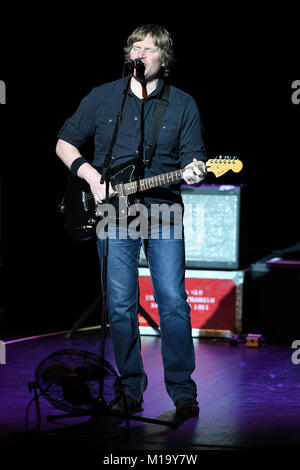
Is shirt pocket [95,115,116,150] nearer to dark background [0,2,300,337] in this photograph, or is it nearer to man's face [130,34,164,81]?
man's face [130,34,164,81]

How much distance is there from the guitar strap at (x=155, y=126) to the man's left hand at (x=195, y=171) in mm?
208

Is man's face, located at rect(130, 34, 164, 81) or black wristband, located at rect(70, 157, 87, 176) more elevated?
man's face, located at rect(130, 34, 164, 81)

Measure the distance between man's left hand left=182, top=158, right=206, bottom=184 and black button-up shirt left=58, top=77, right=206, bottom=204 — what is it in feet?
0.32

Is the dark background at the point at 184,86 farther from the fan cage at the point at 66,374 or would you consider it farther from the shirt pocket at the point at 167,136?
the fan cage at the point at 66,374

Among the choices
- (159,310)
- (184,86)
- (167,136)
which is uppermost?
(184,86)

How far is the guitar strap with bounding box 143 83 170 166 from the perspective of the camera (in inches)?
151

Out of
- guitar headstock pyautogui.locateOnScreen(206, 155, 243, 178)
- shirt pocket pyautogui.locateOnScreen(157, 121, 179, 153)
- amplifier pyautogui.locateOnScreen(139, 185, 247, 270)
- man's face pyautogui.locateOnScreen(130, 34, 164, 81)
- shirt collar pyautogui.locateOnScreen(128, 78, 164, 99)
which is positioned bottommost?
amplifier pyautogui.locateOnScreen(139, 185, 247, 270)

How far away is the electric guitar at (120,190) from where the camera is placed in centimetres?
381

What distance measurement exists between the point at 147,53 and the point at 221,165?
0.64m

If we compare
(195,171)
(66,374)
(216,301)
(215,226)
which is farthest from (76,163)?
(216,301)

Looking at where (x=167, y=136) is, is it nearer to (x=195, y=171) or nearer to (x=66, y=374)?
(x=195, y=171)

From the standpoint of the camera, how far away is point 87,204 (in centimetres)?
398

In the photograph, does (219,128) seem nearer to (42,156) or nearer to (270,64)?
(270,64)

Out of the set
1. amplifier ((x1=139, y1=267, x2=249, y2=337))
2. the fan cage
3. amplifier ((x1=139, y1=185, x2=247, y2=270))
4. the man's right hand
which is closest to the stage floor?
the fan cage
